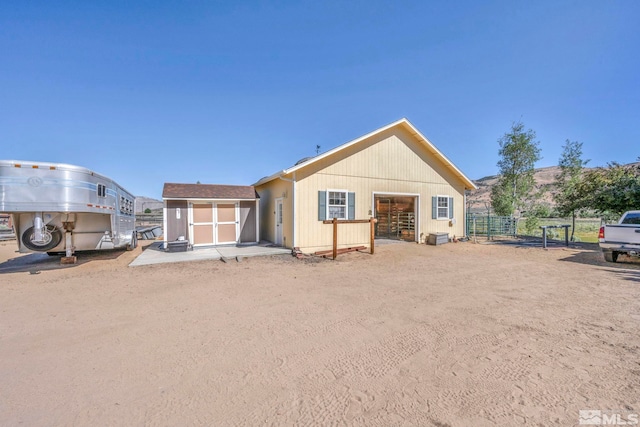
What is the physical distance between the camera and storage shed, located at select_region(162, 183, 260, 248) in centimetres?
1105

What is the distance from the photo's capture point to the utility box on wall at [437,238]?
512 inches

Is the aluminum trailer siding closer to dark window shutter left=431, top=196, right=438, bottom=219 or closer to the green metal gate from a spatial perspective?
dark window shutter left=431, top=196, right=438, bottom=219

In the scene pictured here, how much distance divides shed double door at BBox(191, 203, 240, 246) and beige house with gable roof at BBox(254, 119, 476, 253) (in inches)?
69.8

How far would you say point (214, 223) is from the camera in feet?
39.2

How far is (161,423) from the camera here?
6.90 feet

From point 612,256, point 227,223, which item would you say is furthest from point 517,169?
point 227,223

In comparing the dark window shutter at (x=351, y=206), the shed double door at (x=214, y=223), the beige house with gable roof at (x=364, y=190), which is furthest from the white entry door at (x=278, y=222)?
the dark window shutter at (x=351, y=206)

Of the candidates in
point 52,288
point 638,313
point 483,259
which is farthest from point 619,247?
point 52,288

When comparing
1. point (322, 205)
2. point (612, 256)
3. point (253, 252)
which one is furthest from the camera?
point (322, 205)

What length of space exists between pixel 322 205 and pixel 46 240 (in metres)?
8.79

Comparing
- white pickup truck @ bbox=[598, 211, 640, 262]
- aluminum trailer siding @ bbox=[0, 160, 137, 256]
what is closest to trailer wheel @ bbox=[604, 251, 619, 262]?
white pickup truck @ bbox=[598, 211, 640, 262]

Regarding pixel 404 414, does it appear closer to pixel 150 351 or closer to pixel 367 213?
pixel 150 351

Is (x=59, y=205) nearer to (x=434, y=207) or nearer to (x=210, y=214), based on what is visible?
(x=210, y=214)

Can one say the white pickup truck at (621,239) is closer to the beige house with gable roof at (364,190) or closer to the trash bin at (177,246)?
the beige house with gable roof at (364,190)
